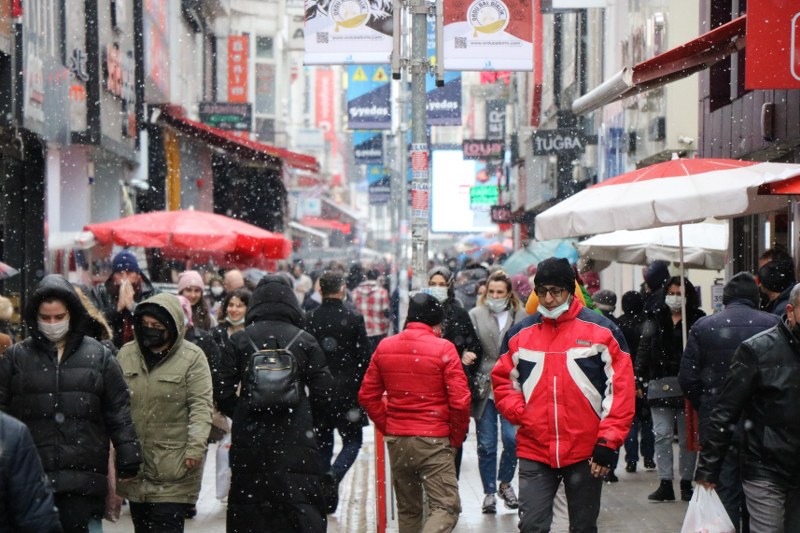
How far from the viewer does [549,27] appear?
33219mm

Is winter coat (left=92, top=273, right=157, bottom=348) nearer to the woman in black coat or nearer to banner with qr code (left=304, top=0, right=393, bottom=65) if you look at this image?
banner with qr code (left=304, top=0, right=393, bottom=65)

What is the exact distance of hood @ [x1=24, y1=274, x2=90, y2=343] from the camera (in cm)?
657

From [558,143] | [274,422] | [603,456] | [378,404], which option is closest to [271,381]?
[274,422]

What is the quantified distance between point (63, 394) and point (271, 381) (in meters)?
1.38

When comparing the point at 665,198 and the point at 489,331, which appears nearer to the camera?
the point at 665,198

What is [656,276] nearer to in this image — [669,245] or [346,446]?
[669,245]

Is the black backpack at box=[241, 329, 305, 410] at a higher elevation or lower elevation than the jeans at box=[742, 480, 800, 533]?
higher

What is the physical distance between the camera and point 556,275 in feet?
23.5

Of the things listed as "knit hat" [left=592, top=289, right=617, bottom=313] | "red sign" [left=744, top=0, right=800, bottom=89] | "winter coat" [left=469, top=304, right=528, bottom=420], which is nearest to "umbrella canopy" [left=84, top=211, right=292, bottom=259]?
"knit hat" [left=592, top=289, right=617, bottom=313]

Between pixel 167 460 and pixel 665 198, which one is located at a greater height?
pixel 665 198

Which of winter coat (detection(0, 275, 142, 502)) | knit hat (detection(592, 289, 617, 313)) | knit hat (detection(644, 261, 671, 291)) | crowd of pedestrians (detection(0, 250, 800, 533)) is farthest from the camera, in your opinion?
knit hat (detection(592, 289, 617, 313))

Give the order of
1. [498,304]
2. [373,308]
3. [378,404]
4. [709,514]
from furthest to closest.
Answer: [373,308] → [498,304] → [378,404] → [709,514]

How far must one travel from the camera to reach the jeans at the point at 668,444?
36.4 ft

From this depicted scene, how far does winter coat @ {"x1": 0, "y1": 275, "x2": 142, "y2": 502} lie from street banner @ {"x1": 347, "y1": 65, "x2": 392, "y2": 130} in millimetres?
20732
